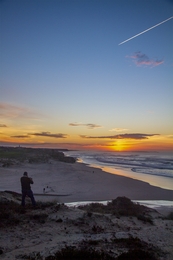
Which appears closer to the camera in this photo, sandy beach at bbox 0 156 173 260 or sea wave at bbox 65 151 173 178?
sandy beach at bbox 0 156 173 260

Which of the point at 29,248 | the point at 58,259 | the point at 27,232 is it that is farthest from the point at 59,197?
the point at 58,259

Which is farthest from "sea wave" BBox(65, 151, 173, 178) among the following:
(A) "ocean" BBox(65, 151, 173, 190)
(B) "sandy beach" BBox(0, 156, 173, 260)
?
(B) "sandy beach" BBox(0, 156, 173, 260)

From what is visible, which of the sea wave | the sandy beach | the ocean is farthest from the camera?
the sea wave

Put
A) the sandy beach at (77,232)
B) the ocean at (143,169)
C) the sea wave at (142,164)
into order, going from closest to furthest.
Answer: the sandy beach at (77,232) → the ocean at (143,169) → the sea wave at (142,164)

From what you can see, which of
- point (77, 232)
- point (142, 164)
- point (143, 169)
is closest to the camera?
point (77, 232)

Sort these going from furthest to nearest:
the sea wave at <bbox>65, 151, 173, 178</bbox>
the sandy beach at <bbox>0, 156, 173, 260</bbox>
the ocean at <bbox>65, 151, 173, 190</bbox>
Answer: the sea wave at <bbox>65, 151, 173, 178</bbox> → the ocean at <bbox>65, 151, 173, 190</bbox> → the sandy beach at <bbox>0, 156, 173, 260</bbox>

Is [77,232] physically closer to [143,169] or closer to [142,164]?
[143,169]

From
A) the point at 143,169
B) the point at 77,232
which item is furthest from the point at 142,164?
the point at 77,232

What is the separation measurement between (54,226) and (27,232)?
1257 mm

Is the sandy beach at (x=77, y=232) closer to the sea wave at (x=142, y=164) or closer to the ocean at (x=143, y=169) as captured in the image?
the ocean at (x=143, y=169)

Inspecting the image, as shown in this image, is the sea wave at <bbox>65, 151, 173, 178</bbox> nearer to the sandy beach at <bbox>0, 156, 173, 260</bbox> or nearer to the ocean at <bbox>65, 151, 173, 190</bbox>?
the ocean at <bbox>65, 151, 173, 190</bbox>

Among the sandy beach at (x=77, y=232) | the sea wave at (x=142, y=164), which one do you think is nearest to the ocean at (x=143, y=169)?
the sea wave at (x=142, y=164)

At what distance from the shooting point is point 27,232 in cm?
873

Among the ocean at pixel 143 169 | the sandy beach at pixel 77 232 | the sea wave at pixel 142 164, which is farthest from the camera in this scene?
the sea wave at pixel 142 164
